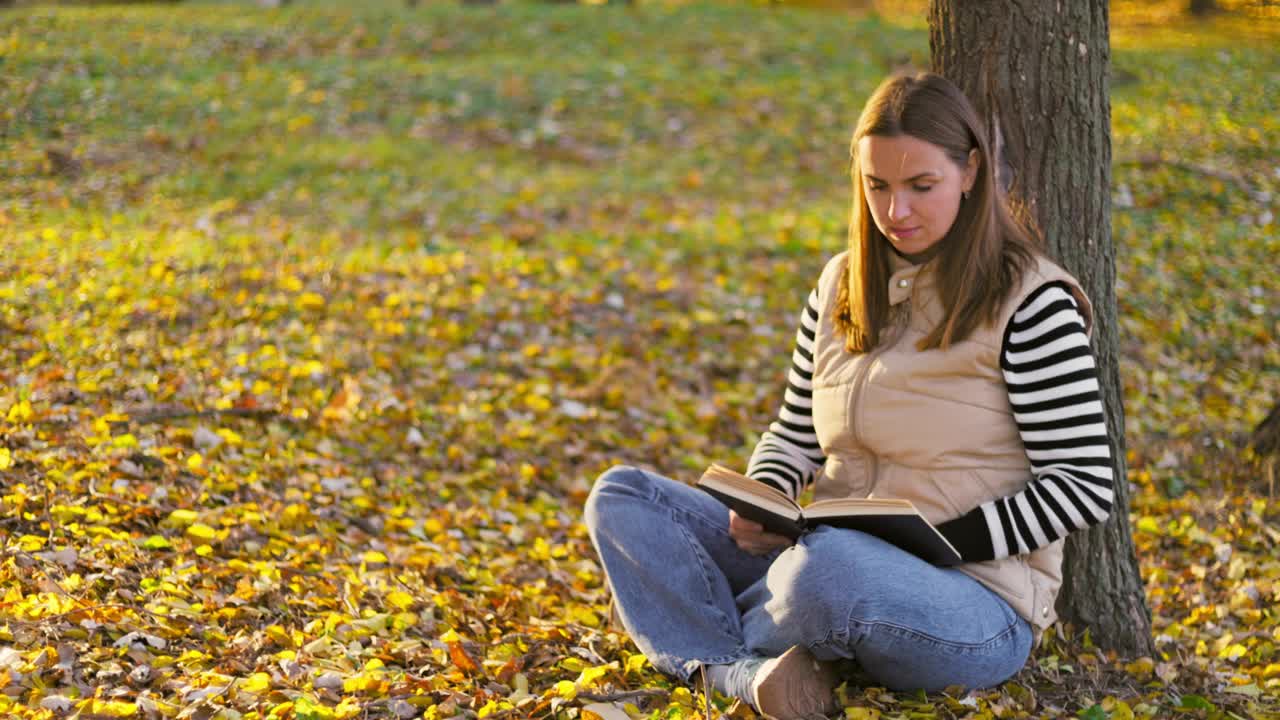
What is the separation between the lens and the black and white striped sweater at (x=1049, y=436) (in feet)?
8.93

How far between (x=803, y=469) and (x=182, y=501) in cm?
216

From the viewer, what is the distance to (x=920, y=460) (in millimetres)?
2875

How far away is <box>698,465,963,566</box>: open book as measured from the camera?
2668 mm

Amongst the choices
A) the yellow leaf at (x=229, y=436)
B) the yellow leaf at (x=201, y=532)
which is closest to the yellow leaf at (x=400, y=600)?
the yellow leaf at (x=201, y=532)

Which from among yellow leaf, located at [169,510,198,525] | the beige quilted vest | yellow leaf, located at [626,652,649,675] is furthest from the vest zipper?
yellow leaf, located at [169,510,198,525]

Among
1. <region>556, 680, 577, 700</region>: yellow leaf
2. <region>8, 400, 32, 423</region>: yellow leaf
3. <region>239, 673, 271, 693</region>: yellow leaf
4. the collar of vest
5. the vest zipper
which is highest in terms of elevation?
the collar of vest

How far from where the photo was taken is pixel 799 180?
8836 mm

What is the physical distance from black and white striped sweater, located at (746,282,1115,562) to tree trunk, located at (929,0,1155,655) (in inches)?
27.0

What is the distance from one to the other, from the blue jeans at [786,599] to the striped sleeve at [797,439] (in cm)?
19

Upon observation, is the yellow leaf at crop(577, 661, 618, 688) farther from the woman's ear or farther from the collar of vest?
the woman's ear

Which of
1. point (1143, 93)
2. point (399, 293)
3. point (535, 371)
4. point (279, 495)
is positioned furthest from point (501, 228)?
point (1143, 93)

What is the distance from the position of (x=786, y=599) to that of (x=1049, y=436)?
29.2 inches

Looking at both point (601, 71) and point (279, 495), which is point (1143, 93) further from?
point (279, 495)

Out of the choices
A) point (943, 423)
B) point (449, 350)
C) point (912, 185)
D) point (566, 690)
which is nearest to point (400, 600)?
point (566, 690)
